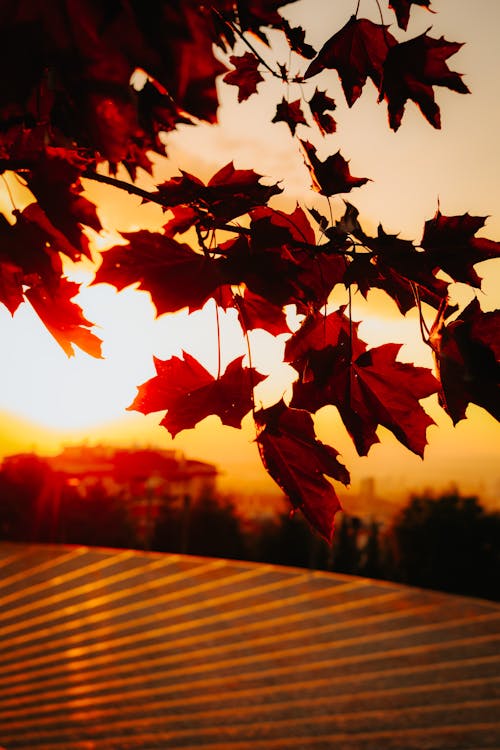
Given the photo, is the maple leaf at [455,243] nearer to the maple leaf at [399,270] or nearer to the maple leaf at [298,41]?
the maple leaf at [399,270]

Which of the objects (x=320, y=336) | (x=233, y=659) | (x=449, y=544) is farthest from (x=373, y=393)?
(x=449, y=544)

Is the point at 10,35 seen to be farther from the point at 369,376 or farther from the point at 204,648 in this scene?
the point at 204,648

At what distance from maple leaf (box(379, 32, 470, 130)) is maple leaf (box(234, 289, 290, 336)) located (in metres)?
0.31

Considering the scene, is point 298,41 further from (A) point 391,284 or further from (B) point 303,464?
(B) point 303,464

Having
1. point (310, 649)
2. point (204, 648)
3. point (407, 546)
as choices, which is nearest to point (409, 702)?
point (310, 649)

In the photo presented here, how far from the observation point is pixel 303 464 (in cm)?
82

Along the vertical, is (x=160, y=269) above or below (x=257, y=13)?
below

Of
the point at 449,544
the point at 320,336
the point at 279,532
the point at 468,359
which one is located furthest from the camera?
the point at 279,532

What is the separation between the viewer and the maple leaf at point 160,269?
2.26ft

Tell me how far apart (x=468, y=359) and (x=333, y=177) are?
1.12ft

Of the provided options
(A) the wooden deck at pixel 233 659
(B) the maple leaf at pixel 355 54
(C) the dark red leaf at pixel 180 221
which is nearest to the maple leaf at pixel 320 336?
(C) the dark red leaf at pixel 180 221

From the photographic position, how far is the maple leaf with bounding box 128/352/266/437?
89 centimetres

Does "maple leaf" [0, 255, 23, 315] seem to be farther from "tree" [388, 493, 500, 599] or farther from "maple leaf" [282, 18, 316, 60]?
"tree" [388, 493, 500, 599]

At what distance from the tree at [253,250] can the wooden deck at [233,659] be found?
3.10 metres
